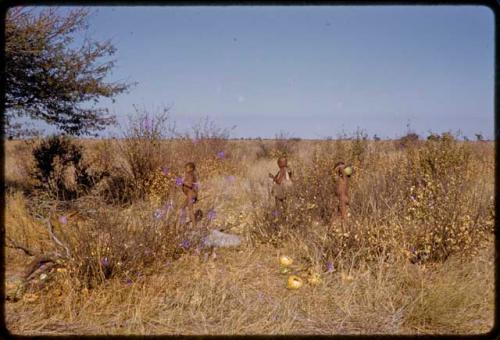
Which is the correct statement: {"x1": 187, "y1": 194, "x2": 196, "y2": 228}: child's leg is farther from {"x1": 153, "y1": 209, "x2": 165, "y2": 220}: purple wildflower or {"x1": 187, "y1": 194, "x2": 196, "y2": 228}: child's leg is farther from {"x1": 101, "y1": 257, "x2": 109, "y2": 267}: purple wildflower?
{"x1": 101, "y1": 257, "x2": 109, "y2": 267}: purple wildflower

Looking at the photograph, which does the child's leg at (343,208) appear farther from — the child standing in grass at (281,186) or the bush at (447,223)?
the child standing in grass at (281,186)

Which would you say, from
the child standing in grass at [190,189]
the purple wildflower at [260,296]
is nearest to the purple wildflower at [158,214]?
the child standing in grass at [190,189]

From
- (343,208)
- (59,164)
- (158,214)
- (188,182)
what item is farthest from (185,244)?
(59,164)

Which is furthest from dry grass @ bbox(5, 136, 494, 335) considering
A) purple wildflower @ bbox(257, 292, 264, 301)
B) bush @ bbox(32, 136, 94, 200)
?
bush @ bbox(32, 136, 94, 200)

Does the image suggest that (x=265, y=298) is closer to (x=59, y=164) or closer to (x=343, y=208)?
(x=343, y=208)

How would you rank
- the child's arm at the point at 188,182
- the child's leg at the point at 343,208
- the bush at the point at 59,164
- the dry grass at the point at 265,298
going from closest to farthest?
the dry grass at the point at 265,298, the child's leg at the point at 343,208, the child's arm at the point at 188,182, the bush at the point at 59,164

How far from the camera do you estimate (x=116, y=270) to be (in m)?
3.92

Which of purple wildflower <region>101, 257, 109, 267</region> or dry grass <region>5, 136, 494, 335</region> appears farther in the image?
purple wildflower <region>101, 257, 109, 267</region>

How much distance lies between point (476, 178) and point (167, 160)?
623 centimetres

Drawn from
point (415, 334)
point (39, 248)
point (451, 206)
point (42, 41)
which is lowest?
point (415, 334)

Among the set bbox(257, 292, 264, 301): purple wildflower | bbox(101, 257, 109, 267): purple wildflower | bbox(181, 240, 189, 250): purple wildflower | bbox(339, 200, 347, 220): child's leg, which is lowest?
bbox(257, 292, 264, 301): purple wildflower

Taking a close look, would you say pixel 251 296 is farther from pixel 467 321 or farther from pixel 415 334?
pixel 467 321

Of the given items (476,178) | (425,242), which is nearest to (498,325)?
(425,242)

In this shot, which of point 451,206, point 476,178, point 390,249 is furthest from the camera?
point 476,178
